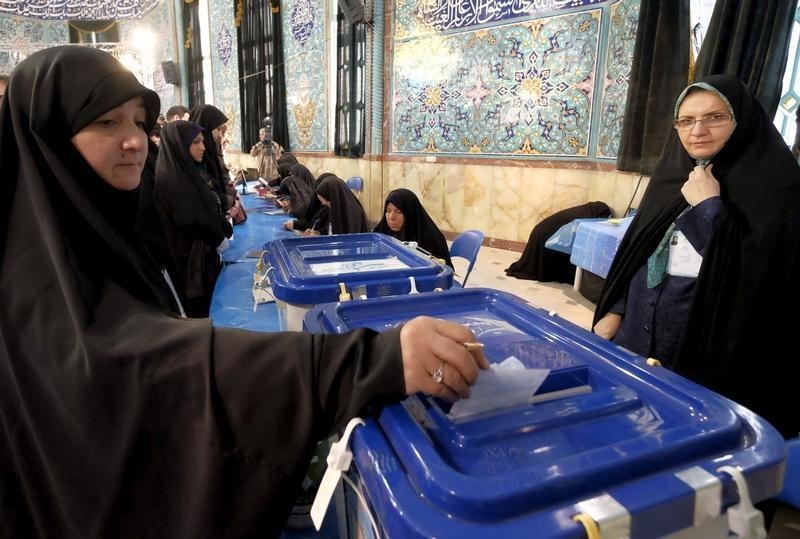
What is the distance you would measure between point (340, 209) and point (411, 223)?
0.65 metres

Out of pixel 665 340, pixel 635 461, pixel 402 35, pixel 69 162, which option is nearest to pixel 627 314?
pixel 665 340

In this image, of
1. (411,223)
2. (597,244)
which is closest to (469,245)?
(411,223)

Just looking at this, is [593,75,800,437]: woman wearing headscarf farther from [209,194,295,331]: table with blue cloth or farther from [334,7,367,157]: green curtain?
[334,7,367,157]: green curtain

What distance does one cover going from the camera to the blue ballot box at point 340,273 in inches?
43.8

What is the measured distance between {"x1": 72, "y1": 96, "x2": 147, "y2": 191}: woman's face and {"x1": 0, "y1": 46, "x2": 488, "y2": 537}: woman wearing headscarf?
0.24 feet

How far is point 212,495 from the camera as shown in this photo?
21.5 inches

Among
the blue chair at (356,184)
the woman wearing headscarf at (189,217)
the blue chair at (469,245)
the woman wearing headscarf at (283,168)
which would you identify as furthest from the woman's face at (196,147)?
the blue chair at (356,184)

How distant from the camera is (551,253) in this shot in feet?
13.3

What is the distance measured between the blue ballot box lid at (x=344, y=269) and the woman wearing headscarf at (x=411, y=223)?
871mm

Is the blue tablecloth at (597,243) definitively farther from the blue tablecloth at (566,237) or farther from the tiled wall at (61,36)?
the tiled wall at (61,36)

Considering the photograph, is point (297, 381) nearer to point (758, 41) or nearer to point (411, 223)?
point (411, 223)

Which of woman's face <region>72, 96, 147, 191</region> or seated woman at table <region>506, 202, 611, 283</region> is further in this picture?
seated woman at table <region>506, 202, 611, 283</region>

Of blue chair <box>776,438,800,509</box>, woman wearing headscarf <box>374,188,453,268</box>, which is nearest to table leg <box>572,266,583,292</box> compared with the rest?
woman wearing headscarf <box>374,188,453,268</box>

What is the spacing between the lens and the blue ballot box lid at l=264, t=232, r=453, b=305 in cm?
111
